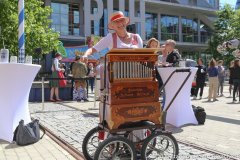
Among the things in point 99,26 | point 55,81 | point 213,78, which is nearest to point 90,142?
point 55,81

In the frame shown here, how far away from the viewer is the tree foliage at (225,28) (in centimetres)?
4259

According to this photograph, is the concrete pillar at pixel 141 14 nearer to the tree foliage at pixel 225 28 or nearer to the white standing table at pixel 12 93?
the tree foliage at pixel 225 28

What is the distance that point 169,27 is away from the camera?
46000 millimetres

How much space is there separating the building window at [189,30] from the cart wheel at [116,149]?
43809 millimetres

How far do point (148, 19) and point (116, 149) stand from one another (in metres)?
40.0

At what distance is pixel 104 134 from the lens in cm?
531

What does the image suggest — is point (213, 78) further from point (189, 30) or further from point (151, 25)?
point (189, 30)

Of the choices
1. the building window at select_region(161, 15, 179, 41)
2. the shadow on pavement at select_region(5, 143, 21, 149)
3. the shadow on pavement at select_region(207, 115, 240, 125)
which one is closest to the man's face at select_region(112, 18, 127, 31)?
the shadow on pavement at select_region(5, 143, 21, 149)

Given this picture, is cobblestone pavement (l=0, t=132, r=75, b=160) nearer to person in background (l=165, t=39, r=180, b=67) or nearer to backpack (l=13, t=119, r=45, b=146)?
backpack (l=13, t=119, r=45, b=146)

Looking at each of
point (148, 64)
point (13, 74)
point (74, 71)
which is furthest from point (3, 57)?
point (74, 71)

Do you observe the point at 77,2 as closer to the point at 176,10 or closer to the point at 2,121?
the point at 176,10

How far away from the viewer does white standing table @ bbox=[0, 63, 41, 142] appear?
6.59 m

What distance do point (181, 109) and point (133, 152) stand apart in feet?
12.8

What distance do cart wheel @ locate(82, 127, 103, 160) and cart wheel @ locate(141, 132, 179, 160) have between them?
2.29ft
